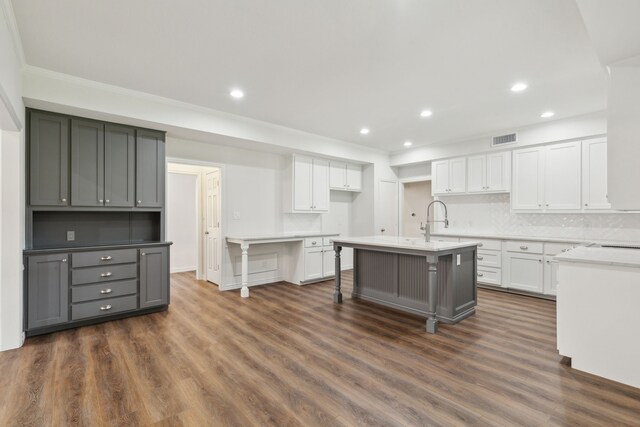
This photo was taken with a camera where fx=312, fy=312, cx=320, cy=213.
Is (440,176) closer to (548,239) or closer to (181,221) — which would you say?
(548,239)

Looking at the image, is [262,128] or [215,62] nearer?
[215,62]

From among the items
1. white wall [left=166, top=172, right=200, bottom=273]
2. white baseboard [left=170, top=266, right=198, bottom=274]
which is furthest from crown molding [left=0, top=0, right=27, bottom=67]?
white baseboard [left=170, top=266, right=198, bottom=274]

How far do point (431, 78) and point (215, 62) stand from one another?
2229 millimetres

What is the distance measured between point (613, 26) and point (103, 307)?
17.3 ft

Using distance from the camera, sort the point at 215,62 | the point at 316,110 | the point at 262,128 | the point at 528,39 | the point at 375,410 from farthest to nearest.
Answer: the point at 262,128, the point at 316,110, the point at 215,62, the point at 528,39, the point at 375,410

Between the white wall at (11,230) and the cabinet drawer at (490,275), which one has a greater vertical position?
the white wall at (11,230)

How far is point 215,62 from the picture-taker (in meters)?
3.01

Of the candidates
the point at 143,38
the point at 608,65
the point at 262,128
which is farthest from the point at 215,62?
the point at 608,65

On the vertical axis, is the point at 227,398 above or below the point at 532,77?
below

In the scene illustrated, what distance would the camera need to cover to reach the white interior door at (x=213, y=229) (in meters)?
5.30

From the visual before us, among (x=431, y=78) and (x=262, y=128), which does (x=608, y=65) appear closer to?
(x=431, y=78)

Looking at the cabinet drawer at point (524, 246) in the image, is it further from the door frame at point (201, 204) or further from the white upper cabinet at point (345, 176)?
the door frame at point (201, 204)

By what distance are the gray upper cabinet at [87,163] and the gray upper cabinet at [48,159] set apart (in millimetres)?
71

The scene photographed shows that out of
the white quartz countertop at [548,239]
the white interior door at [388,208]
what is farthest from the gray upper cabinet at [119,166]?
the white quartz countertop at [548,239]
